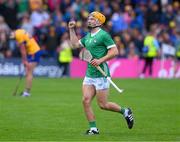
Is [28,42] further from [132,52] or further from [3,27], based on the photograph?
[132,52]

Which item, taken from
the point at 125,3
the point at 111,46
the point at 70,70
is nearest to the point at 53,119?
the point at 111,46

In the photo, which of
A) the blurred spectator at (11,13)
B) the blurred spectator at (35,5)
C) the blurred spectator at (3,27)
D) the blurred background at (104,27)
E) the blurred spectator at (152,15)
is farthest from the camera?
the blurred spectator at (152,15)

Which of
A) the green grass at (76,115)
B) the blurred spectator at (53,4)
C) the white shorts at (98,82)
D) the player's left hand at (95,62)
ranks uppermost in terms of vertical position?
the player's left hand at (95,62)

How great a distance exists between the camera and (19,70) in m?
31.0

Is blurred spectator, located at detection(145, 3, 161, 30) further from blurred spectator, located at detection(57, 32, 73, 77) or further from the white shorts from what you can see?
the white shorts

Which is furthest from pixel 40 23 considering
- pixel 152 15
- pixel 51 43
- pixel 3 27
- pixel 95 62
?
pixel 95 62

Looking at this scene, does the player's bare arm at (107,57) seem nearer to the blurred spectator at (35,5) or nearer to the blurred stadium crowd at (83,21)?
the blurred stadium crowd at (83,21)

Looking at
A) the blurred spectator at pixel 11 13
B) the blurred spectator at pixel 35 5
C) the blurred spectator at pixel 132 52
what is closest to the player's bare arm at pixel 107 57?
the blurred spectator at pixel 132 52

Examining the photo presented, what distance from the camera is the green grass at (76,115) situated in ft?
44.5

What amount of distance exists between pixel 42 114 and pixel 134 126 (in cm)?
293

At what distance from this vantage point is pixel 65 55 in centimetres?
3170

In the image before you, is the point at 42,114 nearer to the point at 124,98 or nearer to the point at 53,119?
the point at 53,119

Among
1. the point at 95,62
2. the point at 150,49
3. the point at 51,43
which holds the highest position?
the point at 95,62

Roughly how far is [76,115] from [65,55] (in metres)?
14.7
